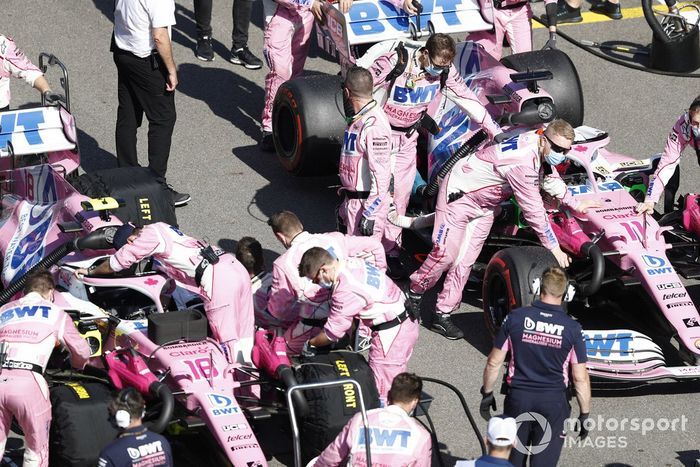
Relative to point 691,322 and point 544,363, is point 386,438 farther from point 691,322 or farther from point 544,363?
point 691,322

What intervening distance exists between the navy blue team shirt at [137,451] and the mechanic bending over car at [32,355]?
3.30 feet

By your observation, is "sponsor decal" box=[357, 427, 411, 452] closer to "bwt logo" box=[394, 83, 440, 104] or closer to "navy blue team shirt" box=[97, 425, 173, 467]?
"navy blue team shirt" box=[97, 425, 173, 467]

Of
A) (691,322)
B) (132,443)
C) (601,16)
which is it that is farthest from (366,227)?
(601,16)

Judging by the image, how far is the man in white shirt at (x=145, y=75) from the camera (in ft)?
38.1

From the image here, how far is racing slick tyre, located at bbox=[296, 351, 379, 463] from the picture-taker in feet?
27.9

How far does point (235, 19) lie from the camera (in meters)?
14.9

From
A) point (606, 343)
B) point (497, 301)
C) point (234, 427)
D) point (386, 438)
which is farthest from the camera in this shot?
point (497, 301)

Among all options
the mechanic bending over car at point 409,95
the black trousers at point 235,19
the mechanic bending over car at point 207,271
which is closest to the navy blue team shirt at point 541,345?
the mechanic bending over car at point 207,271

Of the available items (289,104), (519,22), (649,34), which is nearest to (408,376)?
(289,104)

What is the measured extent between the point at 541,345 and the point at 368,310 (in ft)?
4.10

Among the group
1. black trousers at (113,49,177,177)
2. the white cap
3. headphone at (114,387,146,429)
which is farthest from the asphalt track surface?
the white cap

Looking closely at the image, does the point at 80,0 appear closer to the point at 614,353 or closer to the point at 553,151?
the point at 553,151

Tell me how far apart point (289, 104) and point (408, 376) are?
17.8 ft

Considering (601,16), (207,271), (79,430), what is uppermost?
(207,271)
